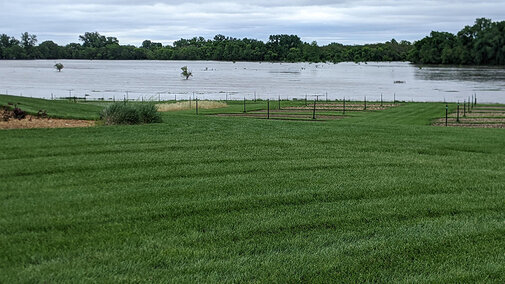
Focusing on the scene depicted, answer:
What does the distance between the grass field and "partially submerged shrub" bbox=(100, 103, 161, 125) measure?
225cm

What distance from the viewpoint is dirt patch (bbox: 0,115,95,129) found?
12.2m

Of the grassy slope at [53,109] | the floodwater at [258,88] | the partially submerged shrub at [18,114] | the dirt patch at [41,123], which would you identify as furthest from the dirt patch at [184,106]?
the partially submerged shrub at [18,114]

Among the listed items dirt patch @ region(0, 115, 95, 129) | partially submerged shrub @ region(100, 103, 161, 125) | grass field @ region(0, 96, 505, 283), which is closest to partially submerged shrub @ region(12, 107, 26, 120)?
dirt patch @ region(0, 115, 95, 129)

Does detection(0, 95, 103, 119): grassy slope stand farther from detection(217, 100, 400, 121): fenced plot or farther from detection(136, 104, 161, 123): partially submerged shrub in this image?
detection(217, 100, 400, 121): fenced plot

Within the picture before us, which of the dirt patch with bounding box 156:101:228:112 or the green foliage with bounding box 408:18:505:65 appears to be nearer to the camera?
the dirt patch with bounding box 156:101:228:112

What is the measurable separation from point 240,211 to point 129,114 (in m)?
7.99

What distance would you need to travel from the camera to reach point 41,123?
42.3 ft

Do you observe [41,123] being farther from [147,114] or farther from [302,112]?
[302,112]

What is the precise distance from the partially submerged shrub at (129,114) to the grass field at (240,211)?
2248mm

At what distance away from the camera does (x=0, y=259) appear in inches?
203

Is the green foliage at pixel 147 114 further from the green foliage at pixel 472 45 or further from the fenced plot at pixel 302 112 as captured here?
the green foliage at pixel 472 45

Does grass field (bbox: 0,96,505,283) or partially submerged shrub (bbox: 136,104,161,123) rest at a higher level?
partially submerged shrub (bbox: 136,104,161,123)

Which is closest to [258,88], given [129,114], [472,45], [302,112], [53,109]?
[302,112]

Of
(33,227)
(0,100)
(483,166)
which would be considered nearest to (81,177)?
(33,227)
